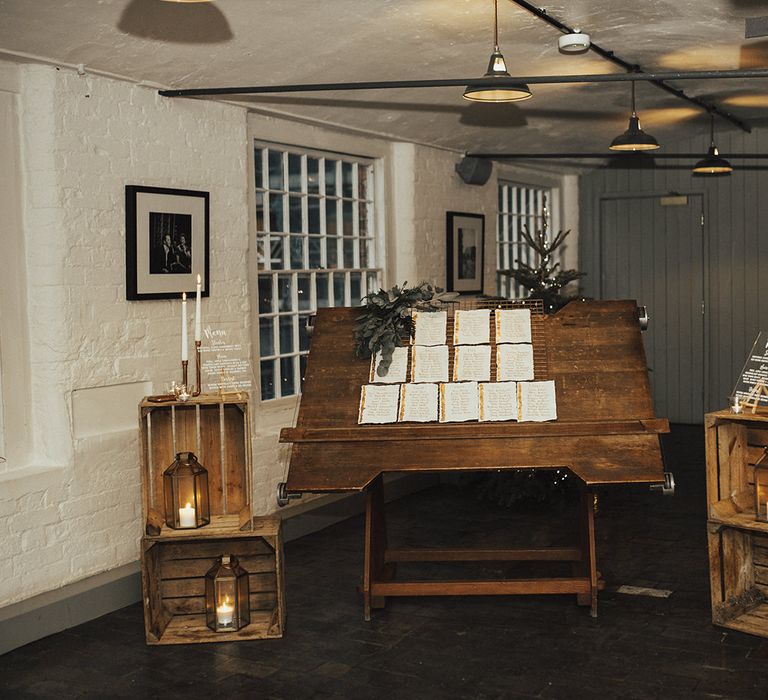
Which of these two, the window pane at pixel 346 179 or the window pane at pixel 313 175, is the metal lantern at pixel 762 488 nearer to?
the window pane at pixel 313 175

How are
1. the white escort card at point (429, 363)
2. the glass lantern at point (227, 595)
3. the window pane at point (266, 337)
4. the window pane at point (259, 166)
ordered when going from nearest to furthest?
the glass lantern at point (227, 595) < the white escort card at point (429, 363) < the window pane at point (259, 166) < the window pane at point (266, 337)

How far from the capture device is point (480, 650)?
474 centimetres

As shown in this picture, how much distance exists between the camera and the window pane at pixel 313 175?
7.39 m

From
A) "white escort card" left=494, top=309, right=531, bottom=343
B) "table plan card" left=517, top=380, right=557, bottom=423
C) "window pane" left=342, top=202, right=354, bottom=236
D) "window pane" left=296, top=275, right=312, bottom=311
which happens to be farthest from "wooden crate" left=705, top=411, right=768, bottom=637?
"window pane" left=342, top=202, right=354, bottom=236

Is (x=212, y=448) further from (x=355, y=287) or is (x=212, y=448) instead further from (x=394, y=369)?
(x=355, y=287)

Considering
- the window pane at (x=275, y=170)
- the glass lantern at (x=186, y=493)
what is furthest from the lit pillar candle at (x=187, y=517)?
the window pane at (x=275, y=170)

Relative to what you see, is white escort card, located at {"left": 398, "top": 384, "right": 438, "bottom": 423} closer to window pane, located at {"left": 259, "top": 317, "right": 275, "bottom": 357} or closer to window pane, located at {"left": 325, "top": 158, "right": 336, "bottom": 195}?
window pane, located at {"left": 259, "top": 317, "right": 275, "bottom": 357}

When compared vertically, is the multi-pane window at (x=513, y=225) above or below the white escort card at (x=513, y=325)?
above

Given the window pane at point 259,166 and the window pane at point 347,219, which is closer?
the window pane at point 259,166

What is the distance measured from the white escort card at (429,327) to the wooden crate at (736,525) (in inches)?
56.1

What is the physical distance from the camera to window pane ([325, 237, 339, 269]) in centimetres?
761

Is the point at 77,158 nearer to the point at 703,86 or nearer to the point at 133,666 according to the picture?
the point at 133,666

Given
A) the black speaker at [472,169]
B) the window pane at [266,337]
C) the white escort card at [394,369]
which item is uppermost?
the black speaker at [472,169]

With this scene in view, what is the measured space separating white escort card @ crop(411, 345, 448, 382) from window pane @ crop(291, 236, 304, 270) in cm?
205
